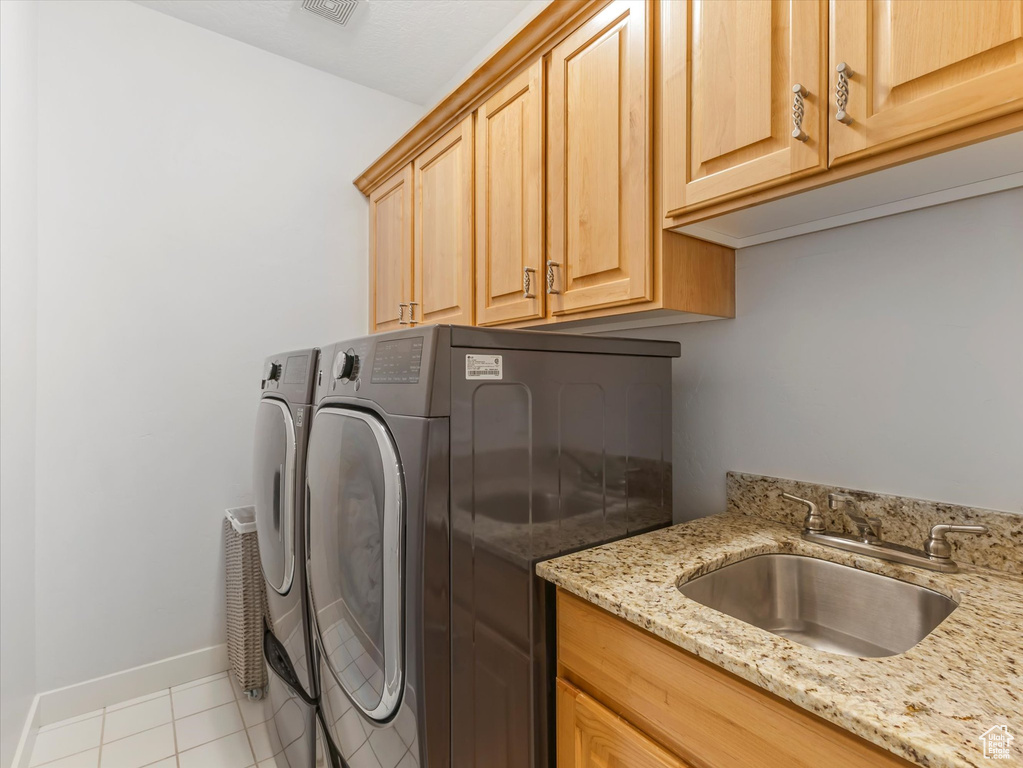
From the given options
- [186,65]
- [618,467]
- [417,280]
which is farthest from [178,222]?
[618,467]

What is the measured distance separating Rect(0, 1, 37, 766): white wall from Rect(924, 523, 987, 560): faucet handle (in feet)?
7.92

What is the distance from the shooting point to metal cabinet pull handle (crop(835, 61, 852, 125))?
2.91 ft

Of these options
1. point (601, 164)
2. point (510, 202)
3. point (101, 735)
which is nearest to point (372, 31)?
point (510, 202)

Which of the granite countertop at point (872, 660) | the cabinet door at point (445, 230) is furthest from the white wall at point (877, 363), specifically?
the cabinet door at point (445, 230)

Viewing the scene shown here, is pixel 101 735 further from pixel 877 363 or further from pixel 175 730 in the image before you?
pixel 877 363

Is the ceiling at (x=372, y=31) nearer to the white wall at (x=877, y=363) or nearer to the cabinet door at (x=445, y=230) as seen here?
the cabinet door at (x=445, y=230)

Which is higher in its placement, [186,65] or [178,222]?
[186,65]

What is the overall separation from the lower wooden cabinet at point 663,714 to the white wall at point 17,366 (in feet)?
5.60

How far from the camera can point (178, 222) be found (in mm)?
2285

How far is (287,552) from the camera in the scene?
5.11ft

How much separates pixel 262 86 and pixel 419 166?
3.16ft

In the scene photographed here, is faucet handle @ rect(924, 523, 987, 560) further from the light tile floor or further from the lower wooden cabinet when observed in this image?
the light tile floor

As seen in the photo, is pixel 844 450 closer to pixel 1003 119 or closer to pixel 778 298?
pixel 778 298

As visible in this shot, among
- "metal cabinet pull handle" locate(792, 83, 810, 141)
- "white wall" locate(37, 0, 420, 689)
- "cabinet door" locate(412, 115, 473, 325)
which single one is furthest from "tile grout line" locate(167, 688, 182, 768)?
"metal cabinet pull handle" locate(792, 83, 810, 141)
